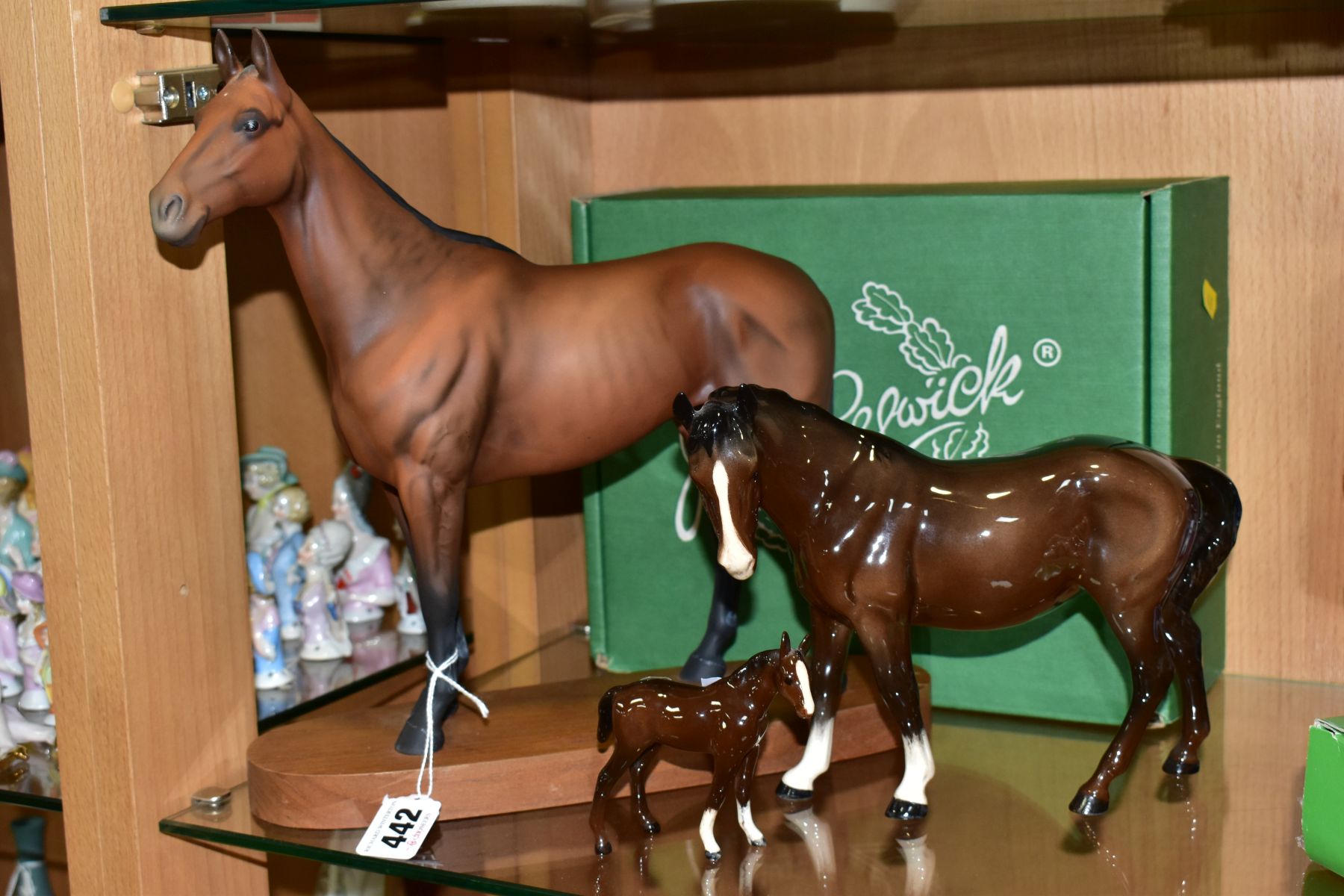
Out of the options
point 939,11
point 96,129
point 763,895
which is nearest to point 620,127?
point 939,11

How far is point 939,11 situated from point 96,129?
0.44 metres

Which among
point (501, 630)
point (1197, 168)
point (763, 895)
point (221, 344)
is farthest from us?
point (501, 630)

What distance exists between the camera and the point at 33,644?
93 centimetres

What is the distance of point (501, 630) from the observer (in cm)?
106

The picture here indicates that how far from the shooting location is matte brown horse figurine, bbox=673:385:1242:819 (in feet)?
2.33

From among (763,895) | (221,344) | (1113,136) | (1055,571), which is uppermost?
(1113,136)

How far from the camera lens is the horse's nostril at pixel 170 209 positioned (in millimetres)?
706

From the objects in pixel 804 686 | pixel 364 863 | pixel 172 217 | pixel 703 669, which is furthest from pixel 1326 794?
pixel 172 217

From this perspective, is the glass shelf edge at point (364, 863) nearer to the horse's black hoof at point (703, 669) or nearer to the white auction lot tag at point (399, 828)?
the white auction lot tag at point (399, 828)

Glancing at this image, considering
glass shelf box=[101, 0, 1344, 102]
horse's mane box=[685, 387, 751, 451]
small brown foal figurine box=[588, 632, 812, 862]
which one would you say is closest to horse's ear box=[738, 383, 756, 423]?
horse's mane box=[685, 387, 751, 451]

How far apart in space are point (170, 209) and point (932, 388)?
0.43 metres

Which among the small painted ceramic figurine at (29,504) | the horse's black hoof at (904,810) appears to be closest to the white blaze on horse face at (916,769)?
the horse's black hoof at (904,810)

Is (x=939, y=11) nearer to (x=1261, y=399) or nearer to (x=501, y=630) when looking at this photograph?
(x=1261, y=399)

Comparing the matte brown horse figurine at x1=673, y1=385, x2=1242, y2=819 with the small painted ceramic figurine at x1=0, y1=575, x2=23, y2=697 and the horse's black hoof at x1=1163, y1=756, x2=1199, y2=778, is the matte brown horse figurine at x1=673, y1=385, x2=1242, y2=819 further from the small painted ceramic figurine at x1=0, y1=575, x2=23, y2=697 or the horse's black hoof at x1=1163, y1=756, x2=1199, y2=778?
the small painted ceramic figurine at x1=0, y1=575, x2=23, y2=697
